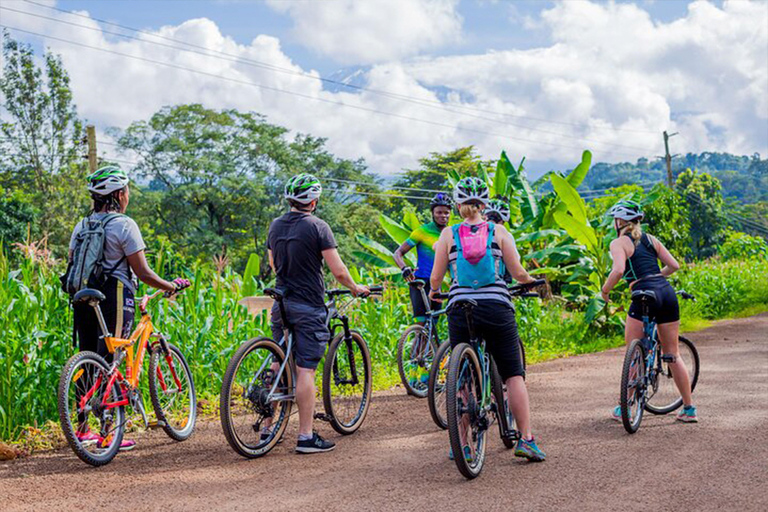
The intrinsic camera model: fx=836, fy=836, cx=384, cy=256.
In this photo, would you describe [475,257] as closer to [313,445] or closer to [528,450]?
[528,450]

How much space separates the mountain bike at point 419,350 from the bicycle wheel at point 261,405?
214cm

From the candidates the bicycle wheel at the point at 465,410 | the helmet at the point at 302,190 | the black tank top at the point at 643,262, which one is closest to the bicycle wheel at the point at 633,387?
the black tank top at the point at 643,262

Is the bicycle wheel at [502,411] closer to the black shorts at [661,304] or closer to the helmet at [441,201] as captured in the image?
the black shorts at [661,304]

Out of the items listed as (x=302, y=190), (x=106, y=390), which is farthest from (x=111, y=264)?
(x=302, y=190)

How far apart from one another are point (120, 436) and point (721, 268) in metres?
20.2

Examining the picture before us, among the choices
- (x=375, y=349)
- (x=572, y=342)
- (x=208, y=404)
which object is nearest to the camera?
(x=208, y=404)

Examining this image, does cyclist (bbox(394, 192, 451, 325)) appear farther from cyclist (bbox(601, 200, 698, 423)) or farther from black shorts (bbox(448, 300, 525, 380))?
black shorts (bbox(448, 300, 525, 380))

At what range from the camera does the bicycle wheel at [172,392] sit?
6379 millimetres

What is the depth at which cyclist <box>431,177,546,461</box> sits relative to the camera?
214 inches

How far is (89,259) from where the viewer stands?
586 cm

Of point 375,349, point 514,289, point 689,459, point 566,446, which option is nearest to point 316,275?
point 514,289

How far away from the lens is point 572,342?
12.5 metres

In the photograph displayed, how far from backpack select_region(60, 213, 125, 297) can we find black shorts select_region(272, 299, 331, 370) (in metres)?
1.32

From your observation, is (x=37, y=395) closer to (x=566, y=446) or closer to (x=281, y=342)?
(x=281, y=342)
